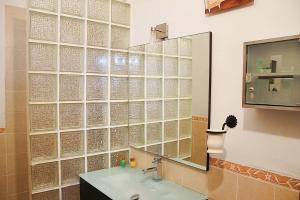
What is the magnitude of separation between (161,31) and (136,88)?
54 cm

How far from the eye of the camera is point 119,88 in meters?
2.04

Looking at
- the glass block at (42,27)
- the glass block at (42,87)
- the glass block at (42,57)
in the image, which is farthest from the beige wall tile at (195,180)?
the glass block at (42,27)

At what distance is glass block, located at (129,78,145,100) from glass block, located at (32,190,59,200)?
94cm

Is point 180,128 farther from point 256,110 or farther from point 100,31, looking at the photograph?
point 100,31

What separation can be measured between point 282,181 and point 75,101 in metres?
1.40

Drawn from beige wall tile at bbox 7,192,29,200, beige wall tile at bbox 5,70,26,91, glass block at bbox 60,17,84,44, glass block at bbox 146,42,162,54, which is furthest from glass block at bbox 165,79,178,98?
beige wall tile at bbox 7,192,29,200

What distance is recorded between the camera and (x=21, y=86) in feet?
7.89

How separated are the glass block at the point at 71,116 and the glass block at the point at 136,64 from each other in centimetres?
53

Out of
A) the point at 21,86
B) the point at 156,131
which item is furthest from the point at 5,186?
the point at 156,131

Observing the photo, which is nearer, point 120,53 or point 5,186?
point 120,53

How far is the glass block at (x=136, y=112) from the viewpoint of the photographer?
201 centimetres

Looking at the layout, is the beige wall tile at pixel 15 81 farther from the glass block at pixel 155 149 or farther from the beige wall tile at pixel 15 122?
the glass block at pixel 155 149

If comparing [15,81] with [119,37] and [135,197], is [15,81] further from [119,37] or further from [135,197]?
[135,197]

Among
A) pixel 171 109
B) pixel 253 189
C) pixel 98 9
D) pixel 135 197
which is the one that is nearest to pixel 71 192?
pixel 135 197
